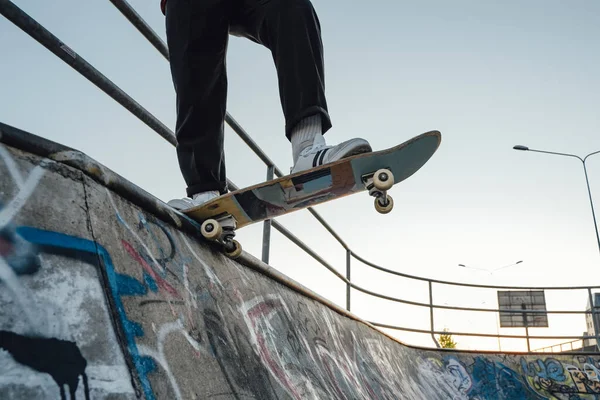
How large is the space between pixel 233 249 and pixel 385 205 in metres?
0.63

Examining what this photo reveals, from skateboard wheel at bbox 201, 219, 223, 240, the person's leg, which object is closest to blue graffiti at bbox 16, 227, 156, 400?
skateboard wheel at bbox 201, 219, 223, 240

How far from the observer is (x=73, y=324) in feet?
2.97

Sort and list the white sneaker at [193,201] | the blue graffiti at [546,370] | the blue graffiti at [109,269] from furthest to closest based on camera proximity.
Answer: the blue graffiti at [546,370] → the white sneaker at [193,201] → the blue graffiti at [109,269]

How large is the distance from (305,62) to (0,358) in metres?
1.46

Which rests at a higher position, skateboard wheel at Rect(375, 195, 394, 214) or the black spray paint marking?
skateboard wheel at Rect(375, 195, 394, 214)

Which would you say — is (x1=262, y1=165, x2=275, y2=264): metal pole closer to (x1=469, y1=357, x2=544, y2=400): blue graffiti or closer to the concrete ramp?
the concrete ramp

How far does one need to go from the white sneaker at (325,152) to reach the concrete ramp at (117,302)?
0.48 metres

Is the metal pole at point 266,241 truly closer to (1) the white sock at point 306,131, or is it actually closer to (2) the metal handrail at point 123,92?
(2) the metal handrail at point 123,92

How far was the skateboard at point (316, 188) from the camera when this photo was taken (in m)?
1.72

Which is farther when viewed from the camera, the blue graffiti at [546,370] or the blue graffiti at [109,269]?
the blue graffiti at [546,370]

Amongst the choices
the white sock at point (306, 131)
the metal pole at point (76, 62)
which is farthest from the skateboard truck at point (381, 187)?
the metal pole at point (76, 62)

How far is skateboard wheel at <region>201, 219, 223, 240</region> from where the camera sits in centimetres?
177

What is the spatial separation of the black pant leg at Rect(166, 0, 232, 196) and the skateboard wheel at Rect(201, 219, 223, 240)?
292mm

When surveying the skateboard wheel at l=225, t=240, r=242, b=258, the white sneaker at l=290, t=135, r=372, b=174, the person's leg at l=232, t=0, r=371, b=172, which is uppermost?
the person's leg at l=232, t=0, r=371, b=172
